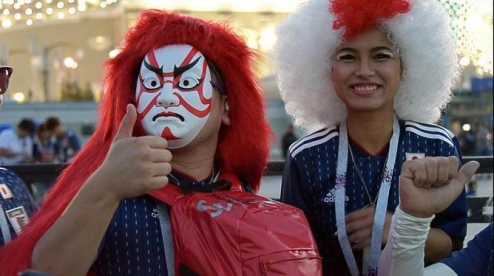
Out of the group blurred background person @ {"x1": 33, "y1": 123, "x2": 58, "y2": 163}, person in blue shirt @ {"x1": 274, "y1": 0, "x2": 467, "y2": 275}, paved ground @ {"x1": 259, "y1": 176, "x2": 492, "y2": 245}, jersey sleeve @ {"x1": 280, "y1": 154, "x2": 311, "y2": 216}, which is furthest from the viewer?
blurred background person @ {"x1": 33, "y1": 123, "x2": 58, "y2": 163}

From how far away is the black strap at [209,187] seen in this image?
6.61 feet

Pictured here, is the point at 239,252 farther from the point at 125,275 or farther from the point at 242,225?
the point at 125,275

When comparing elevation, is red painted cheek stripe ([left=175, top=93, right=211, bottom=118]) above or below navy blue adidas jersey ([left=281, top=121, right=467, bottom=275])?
above

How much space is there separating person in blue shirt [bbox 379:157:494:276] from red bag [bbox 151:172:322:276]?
0.74ft

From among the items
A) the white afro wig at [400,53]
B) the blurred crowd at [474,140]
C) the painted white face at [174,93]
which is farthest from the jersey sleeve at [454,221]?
the blurred crowd at [474,140]

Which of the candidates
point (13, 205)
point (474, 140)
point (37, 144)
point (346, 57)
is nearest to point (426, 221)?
point (346, 57)

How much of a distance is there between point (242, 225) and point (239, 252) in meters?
0.07

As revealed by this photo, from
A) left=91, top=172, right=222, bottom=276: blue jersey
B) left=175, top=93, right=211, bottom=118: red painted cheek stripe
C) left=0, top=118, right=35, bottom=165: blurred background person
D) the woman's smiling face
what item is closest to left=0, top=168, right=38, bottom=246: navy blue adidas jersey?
left=91, top=172, right=222, bottom=276: blue jersey

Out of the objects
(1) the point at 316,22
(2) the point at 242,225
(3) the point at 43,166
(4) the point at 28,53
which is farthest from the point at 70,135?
(4) the point at 28,53

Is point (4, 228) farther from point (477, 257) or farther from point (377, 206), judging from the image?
point (477, 257)

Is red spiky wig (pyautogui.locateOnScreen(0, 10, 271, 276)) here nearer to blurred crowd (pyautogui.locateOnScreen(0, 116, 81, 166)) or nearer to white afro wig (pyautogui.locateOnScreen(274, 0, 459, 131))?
white afro wig (pyautogui.locateOnScreen(274, 0, 459, 131))

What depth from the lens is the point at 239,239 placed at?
71.9 inches

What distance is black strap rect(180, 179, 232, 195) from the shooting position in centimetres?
202

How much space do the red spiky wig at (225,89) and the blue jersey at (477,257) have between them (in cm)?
68
